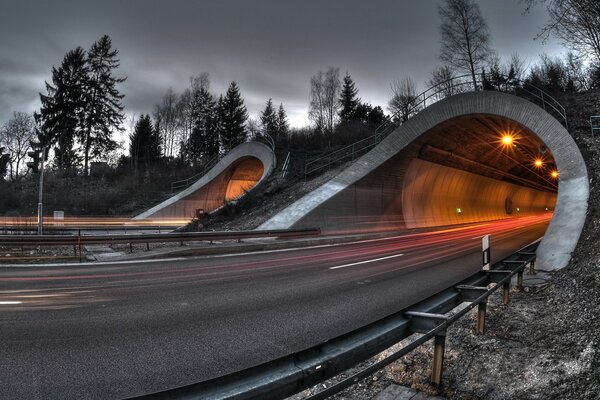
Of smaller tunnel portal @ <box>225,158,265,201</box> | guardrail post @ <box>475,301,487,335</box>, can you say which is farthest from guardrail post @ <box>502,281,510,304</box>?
smaller tunnel portal @ <box>225,158,265,201</box>

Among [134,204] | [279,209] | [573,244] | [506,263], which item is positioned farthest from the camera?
[134,204]

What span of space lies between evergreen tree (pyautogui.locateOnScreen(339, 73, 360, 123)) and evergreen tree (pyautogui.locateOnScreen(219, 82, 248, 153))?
60.0ft

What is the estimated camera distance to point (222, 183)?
127 ft

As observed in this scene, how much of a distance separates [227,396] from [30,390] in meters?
2.90

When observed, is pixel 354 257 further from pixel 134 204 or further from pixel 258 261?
pixel 134 204

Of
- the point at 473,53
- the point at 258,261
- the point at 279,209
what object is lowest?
the point at 258,261

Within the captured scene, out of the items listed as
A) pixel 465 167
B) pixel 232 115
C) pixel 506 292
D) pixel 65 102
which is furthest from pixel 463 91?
pixel 65 102

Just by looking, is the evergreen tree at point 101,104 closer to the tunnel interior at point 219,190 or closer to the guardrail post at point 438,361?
the tunnel interior at point 219,190

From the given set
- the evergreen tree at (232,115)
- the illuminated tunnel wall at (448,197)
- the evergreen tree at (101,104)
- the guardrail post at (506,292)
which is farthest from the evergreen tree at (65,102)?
the guardrail post at (506,292)

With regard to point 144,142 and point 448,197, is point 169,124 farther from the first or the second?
point 448,197

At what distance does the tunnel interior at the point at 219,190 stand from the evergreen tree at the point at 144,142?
89.5 feet

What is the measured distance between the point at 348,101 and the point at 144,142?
37.3 meters

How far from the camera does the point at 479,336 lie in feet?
16.6

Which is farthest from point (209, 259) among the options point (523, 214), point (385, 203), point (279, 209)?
point (523, 214)
